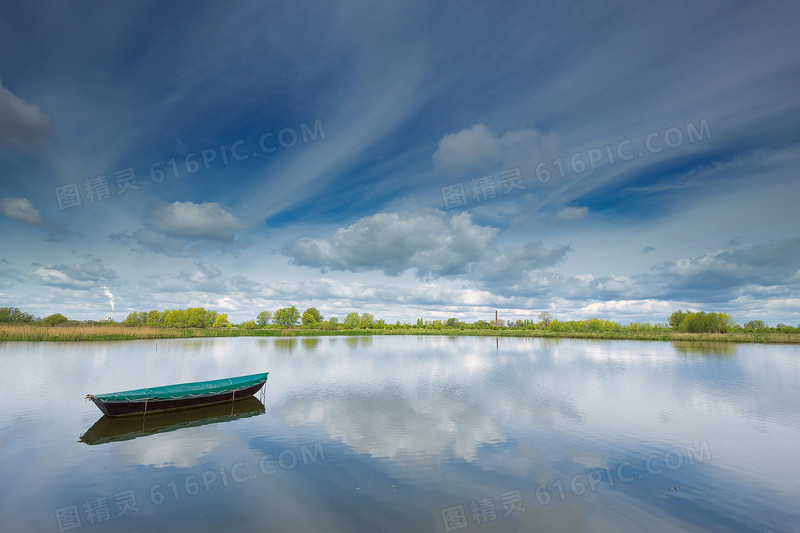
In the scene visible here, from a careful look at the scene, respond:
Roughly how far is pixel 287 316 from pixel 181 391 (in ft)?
448

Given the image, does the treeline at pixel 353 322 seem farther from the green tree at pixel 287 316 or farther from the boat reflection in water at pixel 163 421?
the boat reflection in water at pixel 163 421

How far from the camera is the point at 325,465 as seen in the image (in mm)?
12117

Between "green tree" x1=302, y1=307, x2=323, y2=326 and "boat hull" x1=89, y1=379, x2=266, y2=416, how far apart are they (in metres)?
129

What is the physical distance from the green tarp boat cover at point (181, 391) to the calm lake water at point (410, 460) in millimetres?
1097

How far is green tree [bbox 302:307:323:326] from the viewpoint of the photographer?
497 feet

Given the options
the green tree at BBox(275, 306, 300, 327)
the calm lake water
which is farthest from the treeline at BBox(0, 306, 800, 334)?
the calm lake water

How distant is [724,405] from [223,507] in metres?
26.1

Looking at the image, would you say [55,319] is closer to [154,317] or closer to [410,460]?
[154,317]

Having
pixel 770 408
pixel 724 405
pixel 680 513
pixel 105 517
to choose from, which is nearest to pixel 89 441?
pixel 105 517

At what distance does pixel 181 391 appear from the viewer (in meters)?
19.7

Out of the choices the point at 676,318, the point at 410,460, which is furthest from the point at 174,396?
the point at 676,318

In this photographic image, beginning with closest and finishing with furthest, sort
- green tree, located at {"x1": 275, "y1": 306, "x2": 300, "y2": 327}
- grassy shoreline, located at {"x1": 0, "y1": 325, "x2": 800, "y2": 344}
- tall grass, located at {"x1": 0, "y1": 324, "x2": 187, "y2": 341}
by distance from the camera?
1. tall grass, located at {"x1": 0, "y1": 324, "x2": 187, "y2": 341}
2. grassy shoreline, located at {"x1": 0, "y1": 325, "x2": 800, "y2": 344}
3. green tree, located at {"x1": 275, "y1": 306, "x2": 300, "y2": 327}

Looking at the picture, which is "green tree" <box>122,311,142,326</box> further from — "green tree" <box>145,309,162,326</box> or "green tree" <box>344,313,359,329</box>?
"green tree" <box>344,313,359,329</box>

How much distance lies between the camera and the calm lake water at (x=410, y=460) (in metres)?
9.04
